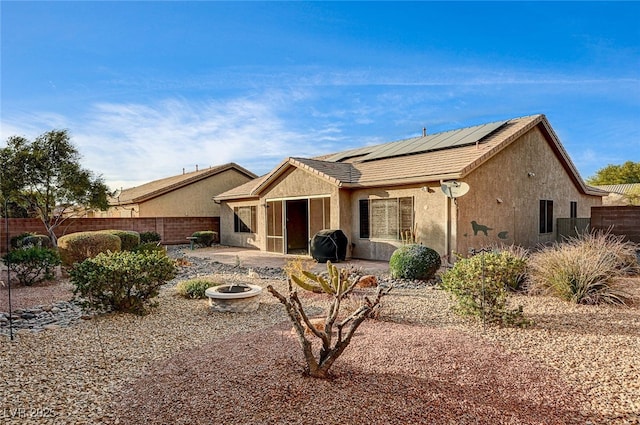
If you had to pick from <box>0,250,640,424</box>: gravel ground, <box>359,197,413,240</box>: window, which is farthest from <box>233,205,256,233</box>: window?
<box>0,250,640,424</box>: gravel ground

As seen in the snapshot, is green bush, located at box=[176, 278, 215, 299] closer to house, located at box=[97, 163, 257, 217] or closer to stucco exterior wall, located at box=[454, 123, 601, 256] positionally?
stucco exterior wall, located at box=[454, 123, 601, 256]

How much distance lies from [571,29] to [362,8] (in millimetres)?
6568

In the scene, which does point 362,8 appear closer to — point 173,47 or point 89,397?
point 173,47

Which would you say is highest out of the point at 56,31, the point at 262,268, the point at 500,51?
the point at 500,51

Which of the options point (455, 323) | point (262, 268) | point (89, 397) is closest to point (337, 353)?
point (89, 397)

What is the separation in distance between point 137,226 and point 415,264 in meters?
16.8

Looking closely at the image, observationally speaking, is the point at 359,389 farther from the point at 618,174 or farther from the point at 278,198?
the point at 618,174

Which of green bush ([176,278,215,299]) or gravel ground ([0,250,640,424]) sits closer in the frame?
gravel ground ([0,250,640,424])

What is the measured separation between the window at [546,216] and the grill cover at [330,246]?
8.12 metres

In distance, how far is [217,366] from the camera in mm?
4156

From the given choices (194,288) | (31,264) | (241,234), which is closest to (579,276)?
(194,288)

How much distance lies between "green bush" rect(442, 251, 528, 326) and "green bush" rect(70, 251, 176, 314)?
16.1 feet

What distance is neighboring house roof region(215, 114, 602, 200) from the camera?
1227 centimetres

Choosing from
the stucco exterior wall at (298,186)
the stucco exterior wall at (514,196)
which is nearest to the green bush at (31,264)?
the stucco exterior wall at (298,186)
